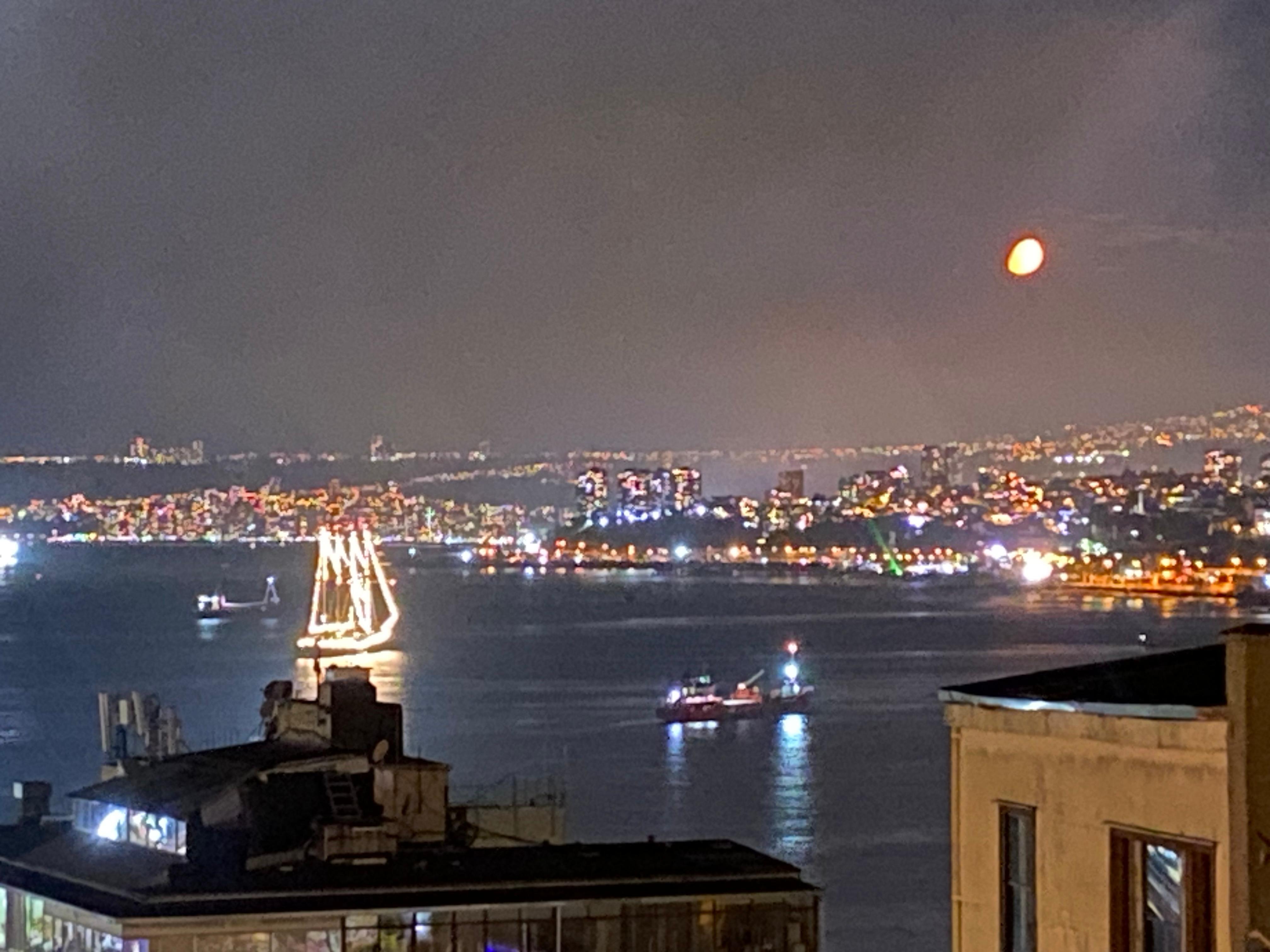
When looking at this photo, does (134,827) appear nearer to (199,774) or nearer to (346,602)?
(199,774)

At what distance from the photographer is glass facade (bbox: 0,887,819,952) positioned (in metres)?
6.52

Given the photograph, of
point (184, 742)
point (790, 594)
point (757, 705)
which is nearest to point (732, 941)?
point (184, 742)

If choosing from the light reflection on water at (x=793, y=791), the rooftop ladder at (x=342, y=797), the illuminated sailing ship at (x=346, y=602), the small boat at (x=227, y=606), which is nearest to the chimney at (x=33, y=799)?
the rooftop ladder at (x=342, y=797)

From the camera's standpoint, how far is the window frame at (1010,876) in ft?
10.1

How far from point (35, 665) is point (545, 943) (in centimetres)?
5144

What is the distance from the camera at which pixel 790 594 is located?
96688mm

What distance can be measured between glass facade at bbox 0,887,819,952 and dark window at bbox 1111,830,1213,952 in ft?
11.7

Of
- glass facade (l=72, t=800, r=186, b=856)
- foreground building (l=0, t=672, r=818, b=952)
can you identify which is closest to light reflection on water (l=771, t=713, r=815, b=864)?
foreground building (l=0, t=672, r=818, b=952)

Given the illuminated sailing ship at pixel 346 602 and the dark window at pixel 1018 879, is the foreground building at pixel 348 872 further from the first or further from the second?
the illuminated sailing ship at pixel 346 602

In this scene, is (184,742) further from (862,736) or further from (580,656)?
(580,656)

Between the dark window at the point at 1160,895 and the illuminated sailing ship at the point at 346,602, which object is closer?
the dark window at the point at 1160,895

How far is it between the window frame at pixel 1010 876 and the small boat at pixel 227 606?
77.5 metres

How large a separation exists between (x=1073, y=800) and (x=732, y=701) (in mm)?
39491

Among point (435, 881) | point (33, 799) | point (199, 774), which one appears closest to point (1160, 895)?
point (435, 881)
